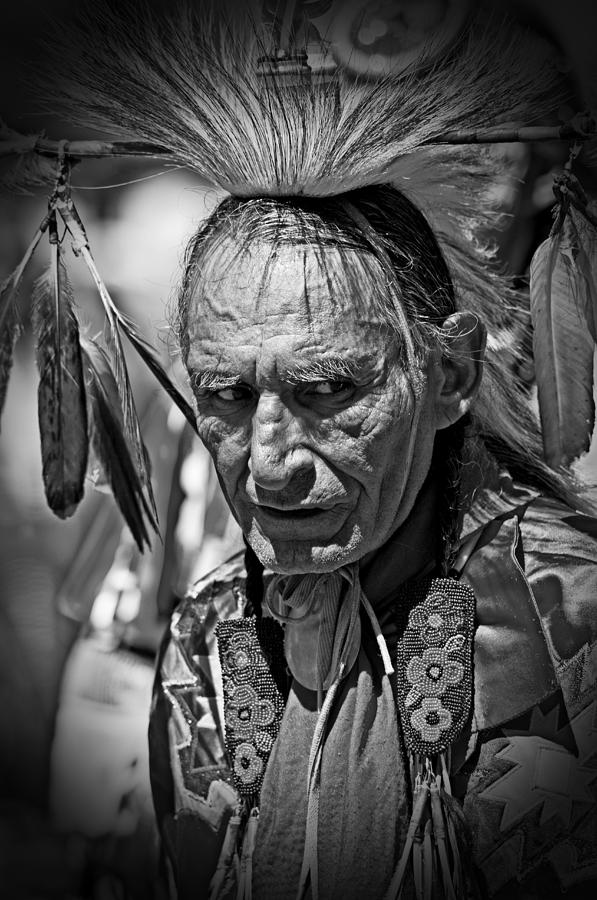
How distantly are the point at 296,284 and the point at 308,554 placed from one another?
0.34 meters

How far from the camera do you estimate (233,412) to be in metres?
1.40

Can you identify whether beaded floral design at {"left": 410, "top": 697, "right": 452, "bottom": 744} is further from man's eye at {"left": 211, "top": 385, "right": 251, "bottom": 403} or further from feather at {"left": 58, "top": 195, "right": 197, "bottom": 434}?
feather at {"left": 58, "top": 195, "right": 197, "bottom": 434}

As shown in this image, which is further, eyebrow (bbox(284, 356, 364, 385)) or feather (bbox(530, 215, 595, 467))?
feather (bbox(530, 215, 595, 467))

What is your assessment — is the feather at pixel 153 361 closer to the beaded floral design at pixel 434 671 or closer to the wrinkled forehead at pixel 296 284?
the wrinkled forehead at pixel 296 284

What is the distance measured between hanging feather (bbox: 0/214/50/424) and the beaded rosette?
53 cm

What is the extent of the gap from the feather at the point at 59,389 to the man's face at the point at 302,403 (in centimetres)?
32

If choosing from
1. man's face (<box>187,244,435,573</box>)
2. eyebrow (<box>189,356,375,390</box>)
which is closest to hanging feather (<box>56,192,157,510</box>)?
man's face (<box>187,244,435,573</box>)

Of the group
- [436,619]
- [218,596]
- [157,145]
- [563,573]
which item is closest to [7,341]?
[157,145]

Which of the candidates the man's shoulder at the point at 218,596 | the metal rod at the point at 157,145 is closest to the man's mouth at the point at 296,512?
the man's shoulder at the point at 218,596

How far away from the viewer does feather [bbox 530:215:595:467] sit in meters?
1.47

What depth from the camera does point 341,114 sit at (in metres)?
1.37

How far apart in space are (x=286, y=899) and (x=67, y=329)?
0.87 metres

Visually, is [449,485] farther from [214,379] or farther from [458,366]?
[214,379]

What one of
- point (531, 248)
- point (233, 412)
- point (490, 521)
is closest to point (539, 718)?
point (490, 521)
